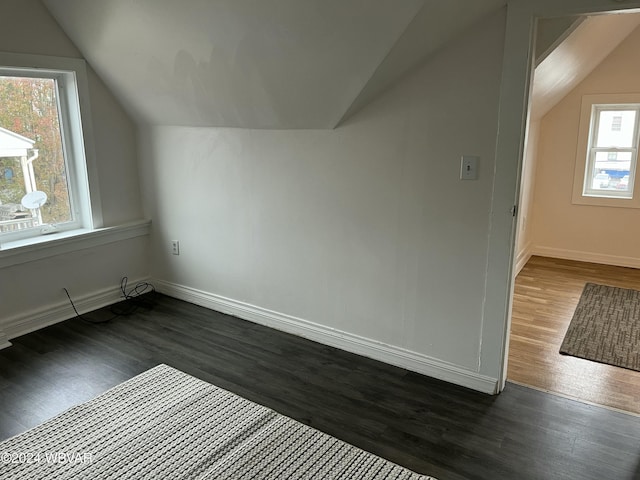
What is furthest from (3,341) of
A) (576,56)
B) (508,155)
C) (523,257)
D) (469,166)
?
(523,257)

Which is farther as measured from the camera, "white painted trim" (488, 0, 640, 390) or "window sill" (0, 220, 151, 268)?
"window sill" (0, 220, 151, 268)

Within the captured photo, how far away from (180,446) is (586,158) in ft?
15.1

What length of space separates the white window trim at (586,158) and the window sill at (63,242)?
13.5ft

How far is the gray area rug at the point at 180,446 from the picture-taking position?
1926mm

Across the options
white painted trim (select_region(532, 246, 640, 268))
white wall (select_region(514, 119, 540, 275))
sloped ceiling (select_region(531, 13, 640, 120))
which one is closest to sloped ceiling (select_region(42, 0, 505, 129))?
sloped ceiling (select_region(531, 13, 640, 120))

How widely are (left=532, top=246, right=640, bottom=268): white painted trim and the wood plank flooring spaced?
0.31 feet

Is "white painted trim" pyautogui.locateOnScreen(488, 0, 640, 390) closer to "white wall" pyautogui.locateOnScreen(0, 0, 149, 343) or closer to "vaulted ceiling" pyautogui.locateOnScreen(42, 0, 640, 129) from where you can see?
"vaulted ceiling" pyautogui.locateOnScreen(42, 0, 640, 129)

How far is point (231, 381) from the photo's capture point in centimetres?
262

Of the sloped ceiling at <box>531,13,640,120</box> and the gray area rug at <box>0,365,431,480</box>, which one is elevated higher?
the sloped ceiling at <box>531,13,640,120</box>

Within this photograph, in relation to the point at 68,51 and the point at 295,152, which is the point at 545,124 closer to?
the point at 295,152

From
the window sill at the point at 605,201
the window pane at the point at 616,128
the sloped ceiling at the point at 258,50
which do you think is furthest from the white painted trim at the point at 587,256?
the sloped ceiling at the point at 258,50

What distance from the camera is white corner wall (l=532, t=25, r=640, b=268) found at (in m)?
4.56

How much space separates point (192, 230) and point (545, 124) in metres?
3.68

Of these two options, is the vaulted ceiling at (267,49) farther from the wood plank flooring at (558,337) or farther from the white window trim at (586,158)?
the wood plank flooring at (558,337)
